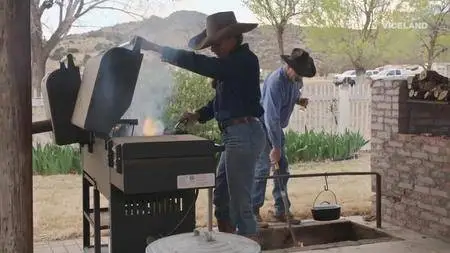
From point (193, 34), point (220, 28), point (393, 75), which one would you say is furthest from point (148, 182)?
point (393, 75)

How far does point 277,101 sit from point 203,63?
187 cm

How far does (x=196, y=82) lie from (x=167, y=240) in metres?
5.86

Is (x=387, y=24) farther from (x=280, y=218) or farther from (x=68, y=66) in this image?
(x=68, y=66)

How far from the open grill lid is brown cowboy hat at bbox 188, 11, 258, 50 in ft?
2.47

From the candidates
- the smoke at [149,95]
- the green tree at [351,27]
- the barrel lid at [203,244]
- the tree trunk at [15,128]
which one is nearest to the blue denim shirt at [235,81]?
the smoke at [149,95]

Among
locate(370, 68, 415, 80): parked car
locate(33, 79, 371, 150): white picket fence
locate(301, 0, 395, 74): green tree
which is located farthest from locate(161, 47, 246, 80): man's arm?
locate(301, 0, 395, 74): green tree

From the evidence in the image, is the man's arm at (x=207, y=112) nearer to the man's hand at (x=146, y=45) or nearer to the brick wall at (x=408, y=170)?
the man's hand at (x=146, y=45)

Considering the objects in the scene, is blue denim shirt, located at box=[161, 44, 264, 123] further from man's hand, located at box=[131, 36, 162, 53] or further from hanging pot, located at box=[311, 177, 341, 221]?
hanging pot, located at box=[311, 177, 341, 221]

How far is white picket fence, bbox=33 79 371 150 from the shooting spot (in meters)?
10.2

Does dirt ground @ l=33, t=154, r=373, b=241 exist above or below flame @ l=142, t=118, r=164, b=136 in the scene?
below

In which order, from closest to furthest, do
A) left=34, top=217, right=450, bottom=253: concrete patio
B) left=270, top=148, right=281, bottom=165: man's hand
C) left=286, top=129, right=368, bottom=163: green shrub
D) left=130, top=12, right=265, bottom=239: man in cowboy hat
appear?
1. left=130, top=12, right=265, bottom=239: man in cowboy hat
2. left=34, top=217, right=450, bottom=253: concrete patio
3. left=270, top=148, right=281, bottom=165: man's hand
4. left=286, top=129, right=368, bottom=163: green shrub

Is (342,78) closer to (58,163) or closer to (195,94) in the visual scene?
(195,94)

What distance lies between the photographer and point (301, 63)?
16.5 ft

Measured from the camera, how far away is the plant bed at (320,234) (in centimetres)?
505
